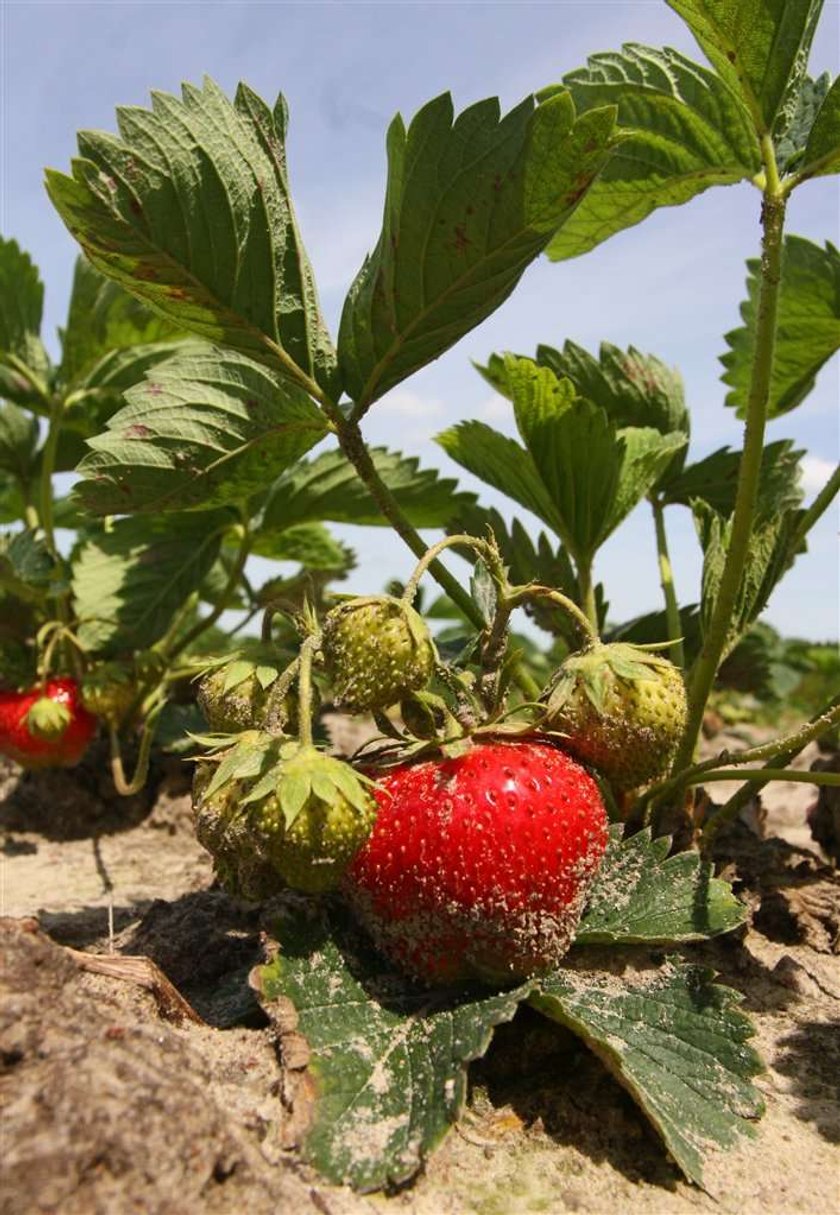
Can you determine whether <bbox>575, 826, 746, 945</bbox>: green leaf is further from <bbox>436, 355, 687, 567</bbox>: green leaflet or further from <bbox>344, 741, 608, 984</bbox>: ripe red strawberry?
<bbox>436, 355, 687, 567</bbox>: green leaflet

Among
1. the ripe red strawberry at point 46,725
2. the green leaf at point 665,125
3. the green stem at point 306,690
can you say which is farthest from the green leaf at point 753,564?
the ripe red strawberry at point 46,725

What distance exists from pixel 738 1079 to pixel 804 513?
1222 millimetres

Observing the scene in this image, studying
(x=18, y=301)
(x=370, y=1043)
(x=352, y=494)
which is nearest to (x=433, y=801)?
(x=370, y=1043)

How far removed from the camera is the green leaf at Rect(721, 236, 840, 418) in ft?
7.72

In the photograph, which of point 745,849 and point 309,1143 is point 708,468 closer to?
point 745,849

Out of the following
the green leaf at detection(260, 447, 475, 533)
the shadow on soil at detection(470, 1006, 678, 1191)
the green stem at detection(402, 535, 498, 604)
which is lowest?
the shadow on soil at detection(470, 1006, 678, 1191)

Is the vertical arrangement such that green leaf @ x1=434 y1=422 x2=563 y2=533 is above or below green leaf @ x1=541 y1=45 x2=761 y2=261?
below

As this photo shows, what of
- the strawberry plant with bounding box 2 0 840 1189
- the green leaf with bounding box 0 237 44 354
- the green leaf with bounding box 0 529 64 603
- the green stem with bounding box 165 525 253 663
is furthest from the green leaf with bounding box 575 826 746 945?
the green leaf with bounding box 0 237 44 354

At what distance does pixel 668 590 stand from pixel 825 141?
3.18ft

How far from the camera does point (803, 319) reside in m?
2.43

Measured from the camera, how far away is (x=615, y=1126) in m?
1.46

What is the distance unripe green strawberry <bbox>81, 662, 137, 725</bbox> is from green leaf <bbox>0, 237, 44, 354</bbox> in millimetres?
1026

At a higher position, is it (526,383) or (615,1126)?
(526,383)

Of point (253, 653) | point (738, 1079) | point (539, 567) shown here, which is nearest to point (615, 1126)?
point (738, 1079)
